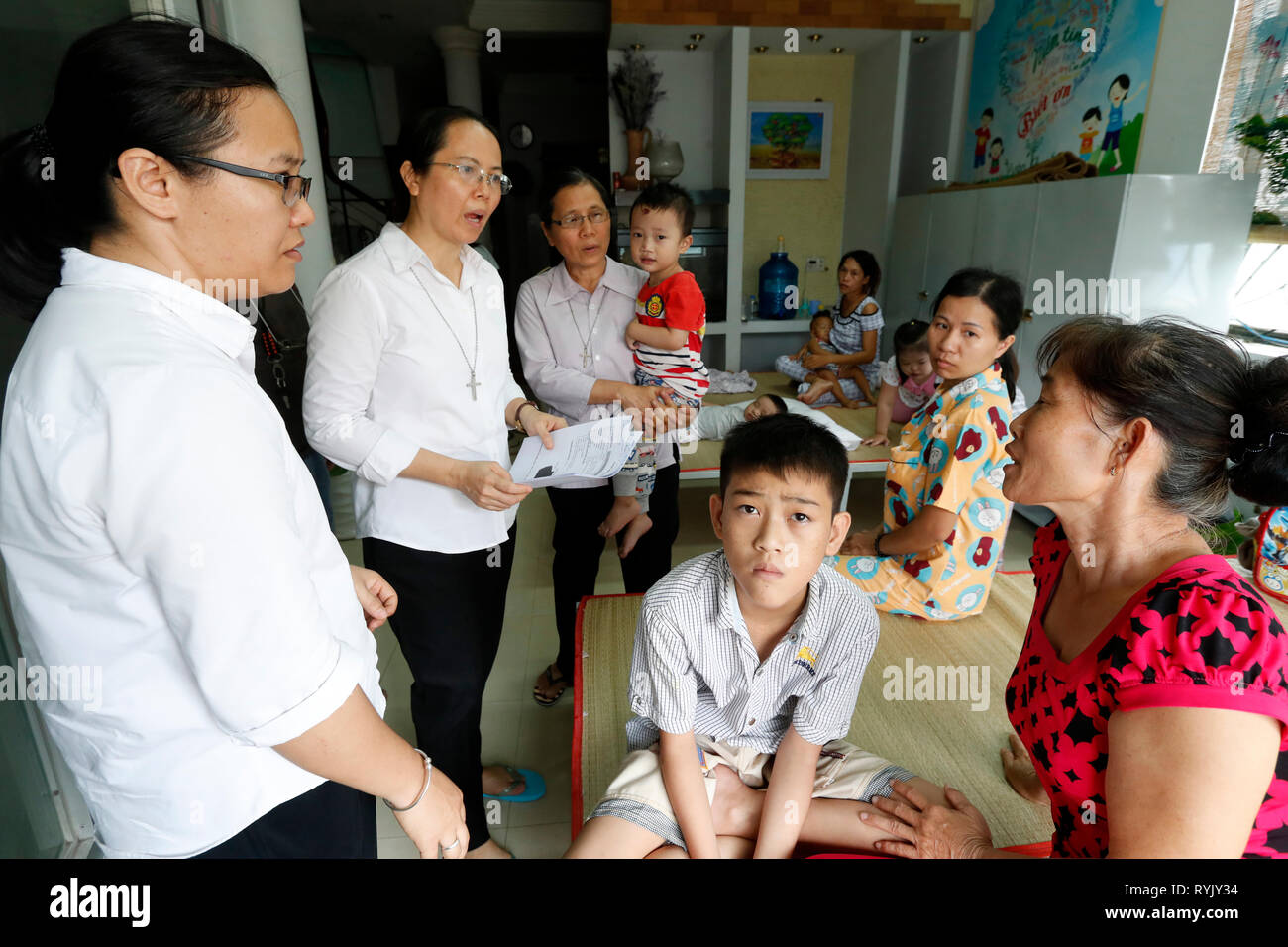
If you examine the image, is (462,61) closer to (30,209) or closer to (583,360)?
(583,360)

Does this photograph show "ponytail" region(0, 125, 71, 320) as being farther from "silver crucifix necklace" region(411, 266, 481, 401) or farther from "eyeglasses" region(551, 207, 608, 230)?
"eyeglasses" region(551, 207, 608, 230)

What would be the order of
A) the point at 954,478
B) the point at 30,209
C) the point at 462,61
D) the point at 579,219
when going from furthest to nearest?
the point at 462,61
the point at 579,219
the point at 954,478
the point at 30,209

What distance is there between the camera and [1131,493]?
0.96 metres

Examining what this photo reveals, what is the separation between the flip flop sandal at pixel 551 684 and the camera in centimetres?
232

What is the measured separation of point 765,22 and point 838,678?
14.6 feet

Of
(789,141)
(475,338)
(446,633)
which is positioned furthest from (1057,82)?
(446,633)

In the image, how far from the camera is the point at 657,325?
2.22m

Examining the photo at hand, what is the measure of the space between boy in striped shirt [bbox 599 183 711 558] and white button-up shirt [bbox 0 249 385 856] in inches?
56.6

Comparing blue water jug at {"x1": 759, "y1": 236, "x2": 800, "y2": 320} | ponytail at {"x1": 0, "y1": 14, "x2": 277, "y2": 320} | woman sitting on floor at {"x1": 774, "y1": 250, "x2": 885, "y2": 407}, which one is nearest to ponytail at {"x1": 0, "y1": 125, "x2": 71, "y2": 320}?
ponytail at {"x1": 0, "y1": 14, "x2": 277, "y2": 320}

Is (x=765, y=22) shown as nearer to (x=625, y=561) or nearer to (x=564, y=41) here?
(x=564, y=41)

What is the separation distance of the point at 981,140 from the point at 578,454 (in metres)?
4.27

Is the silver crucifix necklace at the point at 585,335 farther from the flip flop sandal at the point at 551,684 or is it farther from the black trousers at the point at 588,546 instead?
the flip flop sandal at the point at 551,684

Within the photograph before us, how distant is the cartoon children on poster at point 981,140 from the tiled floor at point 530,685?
7.75ft
